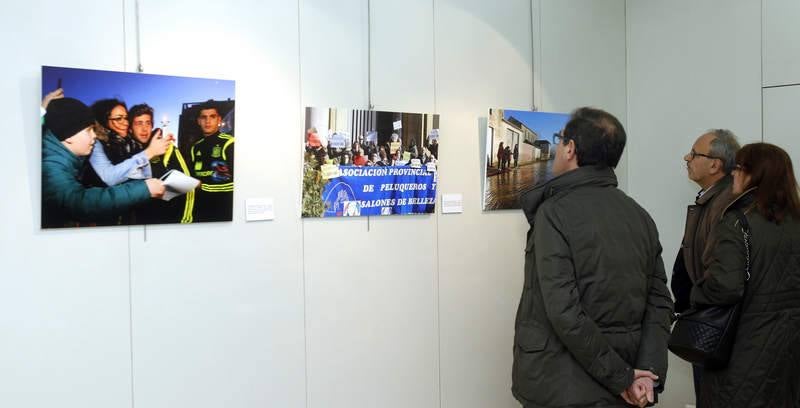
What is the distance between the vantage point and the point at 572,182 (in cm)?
248

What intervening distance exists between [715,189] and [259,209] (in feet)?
8.60

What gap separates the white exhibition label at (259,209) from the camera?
3160 millimetres

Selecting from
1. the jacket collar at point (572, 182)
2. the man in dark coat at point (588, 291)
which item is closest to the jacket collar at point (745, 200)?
the man in dark coat at point (588, 291)

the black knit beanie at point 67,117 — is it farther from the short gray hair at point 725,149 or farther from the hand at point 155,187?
the short gray hair at point 725,149

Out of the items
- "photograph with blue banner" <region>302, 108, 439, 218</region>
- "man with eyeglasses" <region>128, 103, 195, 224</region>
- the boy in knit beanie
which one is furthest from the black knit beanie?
"photograph with blue banner" <region>302, 108, 439, 218</region>

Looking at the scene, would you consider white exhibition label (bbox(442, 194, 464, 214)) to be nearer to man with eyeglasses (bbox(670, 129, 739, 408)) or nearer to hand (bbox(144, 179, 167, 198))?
man with eyeglasses (bbox(670, 129, 739, 408))

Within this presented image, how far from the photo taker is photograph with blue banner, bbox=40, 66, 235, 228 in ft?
8.64

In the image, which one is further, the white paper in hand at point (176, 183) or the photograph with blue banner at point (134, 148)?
the white paper in hand at point (176, 183)

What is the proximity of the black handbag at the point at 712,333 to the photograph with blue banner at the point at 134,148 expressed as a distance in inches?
93.4

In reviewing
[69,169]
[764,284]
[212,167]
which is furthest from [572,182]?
[69,169]

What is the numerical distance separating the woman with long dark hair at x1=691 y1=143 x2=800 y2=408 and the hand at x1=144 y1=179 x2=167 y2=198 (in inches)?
105

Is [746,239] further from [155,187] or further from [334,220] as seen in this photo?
[155,187]

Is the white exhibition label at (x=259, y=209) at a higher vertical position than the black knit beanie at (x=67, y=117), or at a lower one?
lower

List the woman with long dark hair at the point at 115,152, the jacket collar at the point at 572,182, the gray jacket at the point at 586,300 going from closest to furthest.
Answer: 1. the gray jacket at the point at 586,300
2. the jacket collar at the point at 572,182
3. the woman with long dark hair at the point at 115,152
